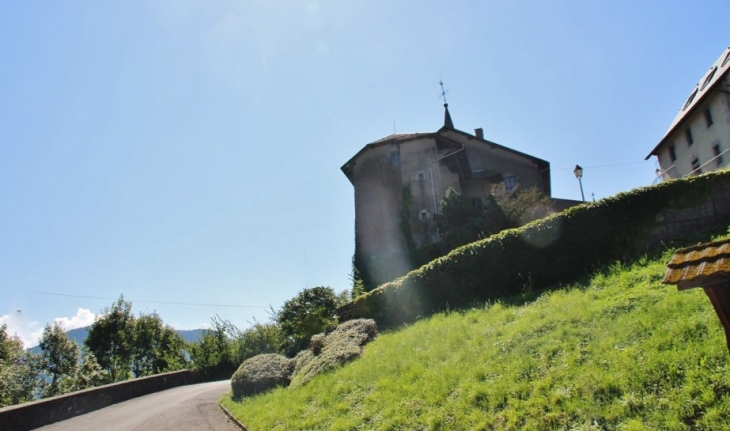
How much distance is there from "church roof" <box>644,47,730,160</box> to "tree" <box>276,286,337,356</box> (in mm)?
24720

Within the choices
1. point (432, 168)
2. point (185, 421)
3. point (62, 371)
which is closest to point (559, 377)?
point (185, 421)

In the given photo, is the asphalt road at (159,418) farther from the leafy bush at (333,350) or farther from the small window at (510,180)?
the small window at (510,180)

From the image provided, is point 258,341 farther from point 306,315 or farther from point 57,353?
point 57,353

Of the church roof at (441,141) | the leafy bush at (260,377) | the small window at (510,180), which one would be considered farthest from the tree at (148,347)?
the small window at (510,180)

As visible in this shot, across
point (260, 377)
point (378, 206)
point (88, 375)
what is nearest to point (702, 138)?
point (378, 206)

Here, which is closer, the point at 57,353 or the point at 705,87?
the point at 705,87

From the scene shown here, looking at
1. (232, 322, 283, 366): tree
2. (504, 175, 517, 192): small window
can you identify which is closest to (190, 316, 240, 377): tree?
(232, 322, 283, 366): tree

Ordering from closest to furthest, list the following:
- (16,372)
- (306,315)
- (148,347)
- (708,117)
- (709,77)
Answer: (306,315) < (708,117) < (709,77) < (16,372) < (148,347)

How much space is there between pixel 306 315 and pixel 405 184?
1369cm

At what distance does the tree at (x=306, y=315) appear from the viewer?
59.0 ft

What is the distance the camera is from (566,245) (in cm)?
1205

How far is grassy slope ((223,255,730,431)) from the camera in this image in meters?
4.73

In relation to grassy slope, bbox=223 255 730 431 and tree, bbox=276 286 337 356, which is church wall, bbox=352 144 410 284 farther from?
grassy slope, bbox=223 255 730 431

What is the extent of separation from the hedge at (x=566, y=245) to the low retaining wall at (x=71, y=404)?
12.0 meters
